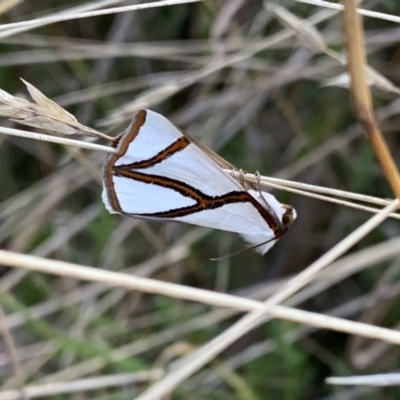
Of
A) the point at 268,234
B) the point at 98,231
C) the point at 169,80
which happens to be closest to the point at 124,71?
the point at 169,80

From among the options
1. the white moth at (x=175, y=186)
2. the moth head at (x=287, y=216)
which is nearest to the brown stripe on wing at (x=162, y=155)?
the white moth at (x=175, y=186)

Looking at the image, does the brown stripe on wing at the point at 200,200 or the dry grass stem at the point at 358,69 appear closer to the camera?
the dry grass stem at the point at 358,69

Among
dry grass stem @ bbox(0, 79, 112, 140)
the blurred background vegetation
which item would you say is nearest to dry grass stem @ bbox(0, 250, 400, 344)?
dry grass stem @ bbox(0, 79, 112, 140)

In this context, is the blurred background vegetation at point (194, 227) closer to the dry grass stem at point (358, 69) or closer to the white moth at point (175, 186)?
the white moth at point (175, 186)

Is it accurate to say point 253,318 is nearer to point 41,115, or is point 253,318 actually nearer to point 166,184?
point 166,184

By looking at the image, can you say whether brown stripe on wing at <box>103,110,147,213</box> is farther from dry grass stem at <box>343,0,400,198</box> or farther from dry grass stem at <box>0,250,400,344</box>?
dry grass stem at <box>343,0,400,198</box>

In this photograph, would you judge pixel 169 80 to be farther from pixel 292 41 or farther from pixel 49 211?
pixel 49 211
